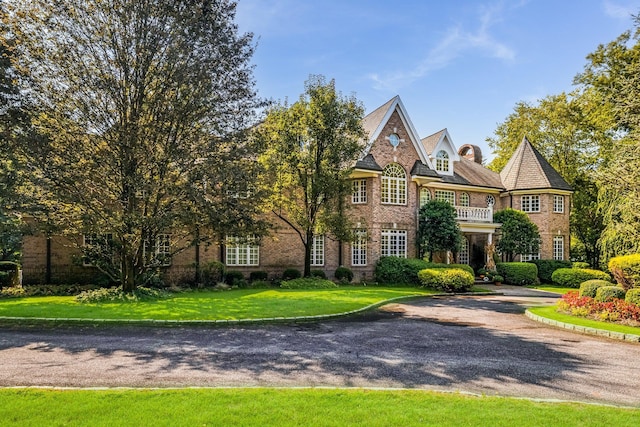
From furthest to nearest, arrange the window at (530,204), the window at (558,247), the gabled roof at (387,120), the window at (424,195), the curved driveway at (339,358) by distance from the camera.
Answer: the window at (530,204) < the window at (558,247) < the window at (424,195) < the gabled roof at (387,120) < the curved driveway at (339,358)

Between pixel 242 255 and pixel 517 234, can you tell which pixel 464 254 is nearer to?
pixel 517 234

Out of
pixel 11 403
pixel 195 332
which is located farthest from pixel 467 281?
pixel 11 403

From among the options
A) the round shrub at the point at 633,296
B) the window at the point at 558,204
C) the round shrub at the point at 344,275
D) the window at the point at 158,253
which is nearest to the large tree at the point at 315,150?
the round shrub at the point at 344,275

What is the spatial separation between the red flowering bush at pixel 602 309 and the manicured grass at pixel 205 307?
22.5ft

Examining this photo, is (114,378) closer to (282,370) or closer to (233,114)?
(282,370)

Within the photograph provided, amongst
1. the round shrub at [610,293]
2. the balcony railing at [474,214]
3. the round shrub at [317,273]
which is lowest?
the round shrub at [317,273]

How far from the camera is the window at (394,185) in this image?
87.8ft

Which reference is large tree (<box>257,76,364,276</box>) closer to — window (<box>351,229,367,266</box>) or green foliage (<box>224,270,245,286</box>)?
window (<box>351,229,367,266</box>)

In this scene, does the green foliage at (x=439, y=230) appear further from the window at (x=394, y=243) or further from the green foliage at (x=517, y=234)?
the green foliage at (x=517, y=234)

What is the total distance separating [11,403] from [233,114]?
45.4 feet

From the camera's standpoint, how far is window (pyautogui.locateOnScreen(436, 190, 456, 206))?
30.4 meters

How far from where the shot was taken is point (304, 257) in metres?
25.8

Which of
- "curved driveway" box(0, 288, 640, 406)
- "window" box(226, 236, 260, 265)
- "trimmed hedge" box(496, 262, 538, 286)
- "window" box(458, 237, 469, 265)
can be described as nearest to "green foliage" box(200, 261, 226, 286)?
"window" box(226, 236, 260, 265)

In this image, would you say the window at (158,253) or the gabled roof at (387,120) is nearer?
the window at (158,253)
